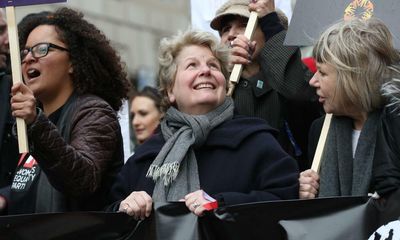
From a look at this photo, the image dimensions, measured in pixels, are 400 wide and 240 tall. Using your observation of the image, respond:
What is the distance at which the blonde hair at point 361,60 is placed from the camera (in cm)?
564

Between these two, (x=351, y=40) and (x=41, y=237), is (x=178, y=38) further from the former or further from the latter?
(x=41, y=237)

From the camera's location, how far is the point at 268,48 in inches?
263

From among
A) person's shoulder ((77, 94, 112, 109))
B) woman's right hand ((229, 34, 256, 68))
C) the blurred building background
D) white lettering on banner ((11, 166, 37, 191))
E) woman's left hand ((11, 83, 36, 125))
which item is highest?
woman's right hand ((229, 34, 256, 68))

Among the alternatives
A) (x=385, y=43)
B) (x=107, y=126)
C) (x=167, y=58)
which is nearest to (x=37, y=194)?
(x=107, y=126)

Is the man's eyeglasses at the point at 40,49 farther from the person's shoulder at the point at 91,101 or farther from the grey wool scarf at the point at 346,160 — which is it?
the grey wool scarf at the point at 346,160

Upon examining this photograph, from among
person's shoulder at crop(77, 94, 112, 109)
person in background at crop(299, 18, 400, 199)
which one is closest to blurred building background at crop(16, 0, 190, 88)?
person's shoulder at crop(77, 94, 112, 109)

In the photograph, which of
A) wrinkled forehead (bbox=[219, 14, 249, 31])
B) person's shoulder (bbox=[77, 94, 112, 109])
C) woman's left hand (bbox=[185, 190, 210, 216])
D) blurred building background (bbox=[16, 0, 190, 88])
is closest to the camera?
woman's left hand (bbox=[185, 190, 210, 216])

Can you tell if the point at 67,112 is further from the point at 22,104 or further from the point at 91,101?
the point at 22,104

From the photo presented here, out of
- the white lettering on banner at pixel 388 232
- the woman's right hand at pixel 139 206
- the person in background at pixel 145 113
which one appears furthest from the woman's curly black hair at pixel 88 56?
the person in background at pixel 145 113

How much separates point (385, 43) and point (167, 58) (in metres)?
1.18

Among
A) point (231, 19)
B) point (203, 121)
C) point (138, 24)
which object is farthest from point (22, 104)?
point (138, 24)

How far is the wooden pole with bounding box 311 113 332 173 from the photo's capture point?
231 inches

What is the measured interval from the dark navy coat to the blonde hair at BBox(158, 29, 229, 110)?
0.46 metres

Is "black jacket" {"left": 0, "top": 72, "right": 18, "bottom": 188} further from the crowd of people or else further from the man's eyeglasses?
the man's eyeglasses
